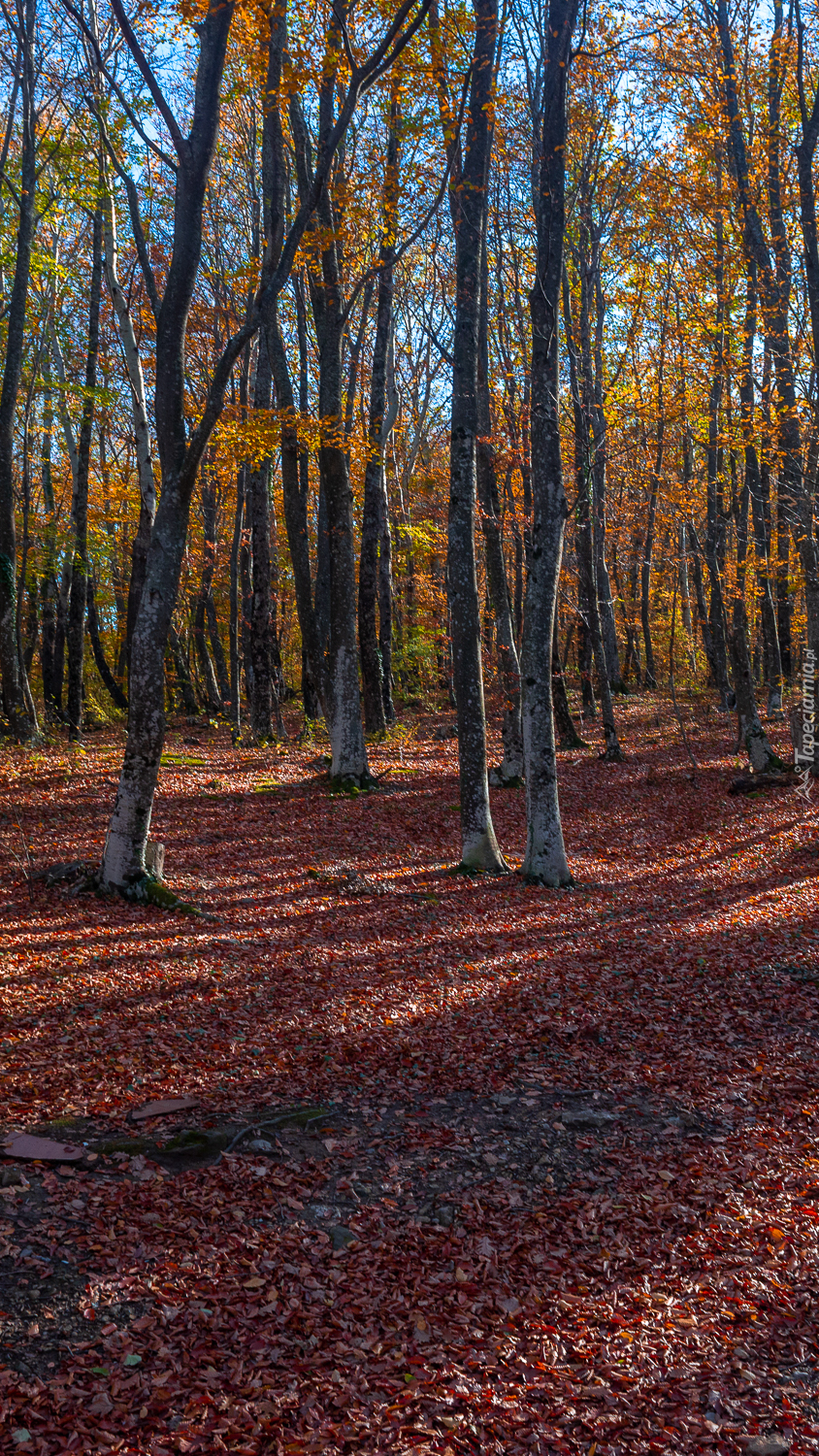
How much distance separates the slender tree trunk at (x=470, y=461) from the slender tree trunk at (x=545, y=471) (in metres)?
0.67

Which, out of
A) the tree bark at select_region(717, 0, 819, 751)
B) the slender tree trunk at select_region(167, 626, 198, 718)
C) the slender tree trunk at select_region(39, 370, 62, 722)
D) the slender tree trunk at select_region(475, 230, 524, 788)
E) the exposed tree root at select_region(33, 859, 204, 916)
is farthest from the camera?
the slender tree trunk at select_region(167, 626, 198, 718)

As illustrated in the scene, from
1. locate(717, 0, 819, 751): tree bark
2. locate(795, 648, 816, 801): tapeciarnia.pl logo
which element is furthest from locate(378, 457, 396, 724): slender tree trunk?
locate(717, 0, 819, 751): tree bark

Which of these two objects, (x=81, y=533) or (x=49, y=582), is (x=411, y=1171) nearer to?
(x=81, y=533)

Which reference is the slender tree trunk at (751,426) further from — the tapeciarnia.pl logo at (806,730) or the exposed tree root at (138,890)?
the exposed tree root at (138,890)

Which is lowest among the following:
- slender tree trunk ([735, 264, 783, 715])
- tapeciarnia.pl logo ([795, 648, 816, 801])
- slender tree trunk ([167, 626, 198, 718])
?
tapeciarnia.pl logo ([795, 648, 816, 801])

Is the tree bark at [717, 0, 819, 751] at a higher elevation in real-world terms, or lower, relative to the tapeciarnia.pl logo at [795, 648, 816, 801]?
higher

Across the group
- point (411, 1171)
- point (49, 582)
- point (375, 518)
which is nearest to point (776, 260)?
point (375, 518)

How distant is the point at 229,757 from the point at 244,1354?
45.7 feet

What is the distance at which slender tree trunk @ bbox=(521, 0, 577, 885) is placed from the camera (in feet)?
30.4

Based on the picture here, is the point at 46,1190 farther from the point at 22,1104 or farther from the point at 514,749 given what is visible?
the point at 514,749

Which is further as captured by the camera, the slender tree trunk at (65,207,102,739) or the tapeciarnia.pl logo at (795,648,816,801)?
the slender tree trunk at (65,207,102,739)

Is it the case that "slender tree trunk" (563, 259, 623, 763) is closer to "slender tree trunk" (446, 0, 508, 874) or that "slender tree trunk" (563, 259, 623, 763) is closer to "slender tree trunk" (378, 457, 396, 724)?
"slender tree trunk" (378, 457, 396, 724)

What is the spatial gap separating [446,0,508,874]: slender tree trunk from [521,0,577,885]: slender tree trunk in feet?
2.19

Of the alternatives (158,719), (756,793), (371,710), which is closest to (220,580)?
(371,710)
